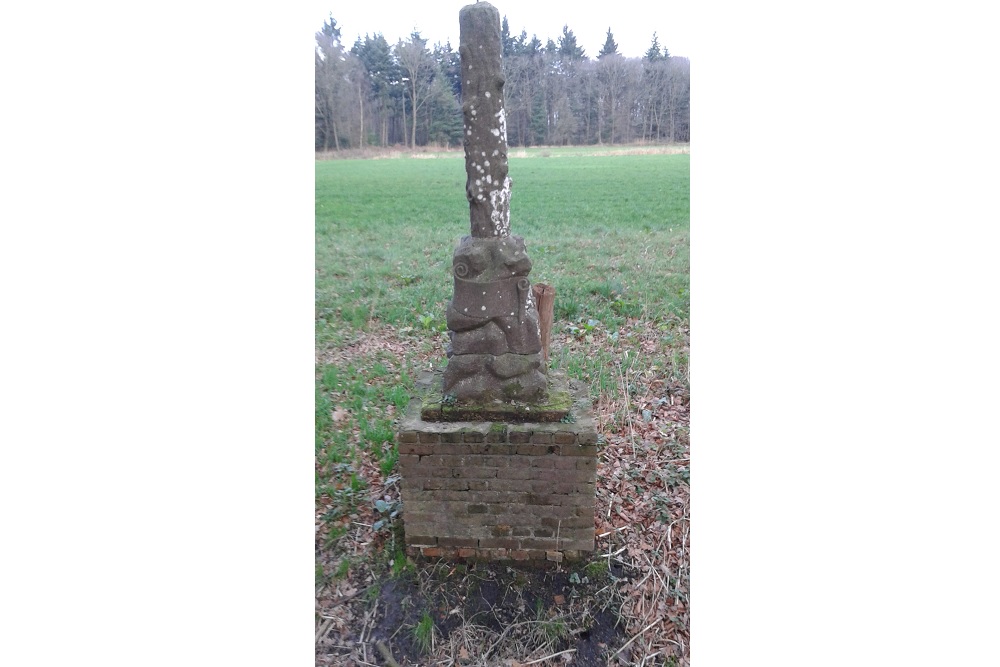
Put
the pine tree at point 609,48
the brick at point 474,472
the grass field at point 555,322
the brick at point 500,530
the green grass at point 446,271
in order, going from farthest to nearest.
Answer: the green grass at point 446,271 → the pine tree at point 609,48 → the grass field at point 555,322 → the brick at point 500,530 → the brick at point 474,472

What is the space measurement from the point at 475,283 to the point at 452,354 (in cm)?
43

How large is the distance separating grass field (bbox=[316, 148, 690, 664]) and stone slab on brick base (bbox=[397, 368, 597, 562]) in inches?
13.6

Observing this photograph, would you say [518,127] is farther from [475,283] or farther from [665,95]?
[475,283]

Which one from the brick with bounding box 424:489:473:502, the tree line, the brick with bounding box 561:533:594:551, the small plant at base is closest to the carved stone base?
the brick with bounding box 424:489:473:502

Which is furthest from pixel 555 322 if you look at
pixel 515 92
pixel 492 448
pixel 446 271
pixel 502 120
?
pixel 502 120

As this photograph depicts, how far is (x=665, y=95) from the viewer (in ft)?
13.5

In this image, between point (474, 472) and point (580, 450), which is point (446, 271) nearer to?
point (474, 472)

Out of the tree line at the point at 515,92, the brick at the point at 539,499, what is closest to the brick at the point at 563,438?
the brick at the point at 539,499

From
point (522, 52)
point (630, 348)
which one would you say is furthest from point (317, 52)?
point (630, 348)

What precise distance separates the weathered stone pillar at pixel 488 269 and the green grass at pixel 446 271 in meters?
1.36

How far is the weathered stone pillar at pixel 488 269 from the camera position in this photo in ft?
8.68

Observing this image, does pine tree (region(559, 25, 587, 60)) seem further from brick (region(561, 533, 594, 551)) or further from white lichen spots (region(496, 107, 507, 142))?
brick (region(561, 533, 594, 551))

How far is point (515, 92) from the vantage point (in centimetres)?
417

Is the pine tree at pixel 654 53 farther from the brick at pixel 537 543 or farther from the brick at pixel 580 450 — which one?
the brick at pixel 537 543
